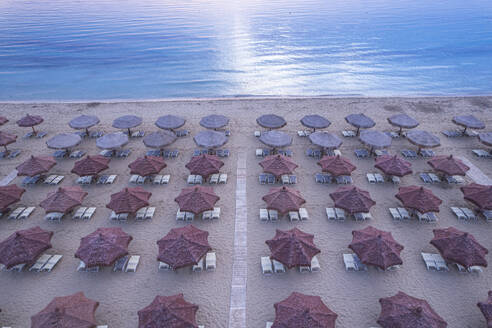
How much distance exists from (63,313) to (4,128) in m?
25.9

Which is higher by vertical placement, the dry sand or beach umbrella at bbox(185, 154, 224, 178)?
beach umbrella at bbox(185, 154, 224, 178)

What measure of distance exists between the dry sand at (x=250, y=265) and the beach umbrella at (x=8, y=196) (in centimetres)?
115

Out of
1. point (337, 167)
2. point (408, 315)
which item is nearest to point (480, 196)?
point (337, 167)

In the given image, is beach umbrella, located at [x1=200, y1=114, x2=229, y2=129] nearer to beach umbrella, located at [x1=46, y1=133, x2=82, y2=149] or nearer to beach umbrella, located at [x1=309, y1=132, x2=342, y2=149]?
beach umbrella, located at [x1=309, y1=132, x2=342, y2=149]

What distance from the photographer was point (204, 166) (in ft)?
63.0

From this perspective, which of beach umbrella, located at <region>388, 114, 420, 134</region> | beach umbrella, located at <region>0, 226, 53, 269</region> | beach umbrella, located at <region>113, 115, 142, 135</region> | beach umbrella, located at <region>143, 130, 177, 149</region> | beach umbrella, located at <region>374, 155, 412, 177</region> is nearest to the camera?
beach umbrella, located at <region>0, 226, 53, 269</region>

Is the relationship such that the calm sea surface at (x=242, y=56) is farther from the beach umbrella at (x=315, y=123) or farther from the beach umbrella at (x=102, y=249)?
the beach umbrella at (x=102, y=249)

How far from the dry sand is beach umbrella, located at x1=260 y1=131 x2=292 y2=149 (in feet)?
6.24

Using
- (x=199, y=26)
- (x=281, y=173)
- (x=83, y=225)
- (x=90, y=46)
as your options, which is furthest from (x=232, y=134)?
(x=199, y=26)

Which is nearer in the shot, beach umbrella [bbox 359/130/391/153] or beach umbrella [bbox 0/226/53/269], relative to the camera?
beach umbrella [bbox 0/226/53/269]

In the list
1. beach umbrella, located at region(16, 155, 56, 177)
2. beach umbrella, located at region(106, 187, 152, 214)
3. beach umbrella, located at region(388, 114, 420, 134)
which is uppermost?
beach umbrella, located at region(388, 114, 420, 134)

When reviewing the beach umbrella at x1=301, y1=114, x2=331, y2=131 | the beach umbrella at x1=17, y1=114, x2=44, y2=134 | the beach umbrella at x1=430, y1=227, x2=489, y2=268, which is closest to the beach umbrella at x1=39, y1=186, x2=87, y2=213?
the beach umbrella at x1=17, y1=114, x2=44, y2=134

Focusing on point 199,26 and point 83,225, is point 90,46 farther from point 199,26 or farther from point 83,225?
point 83,225

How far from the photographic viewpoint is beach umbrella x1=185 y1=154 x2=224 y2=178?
62.3 feet
